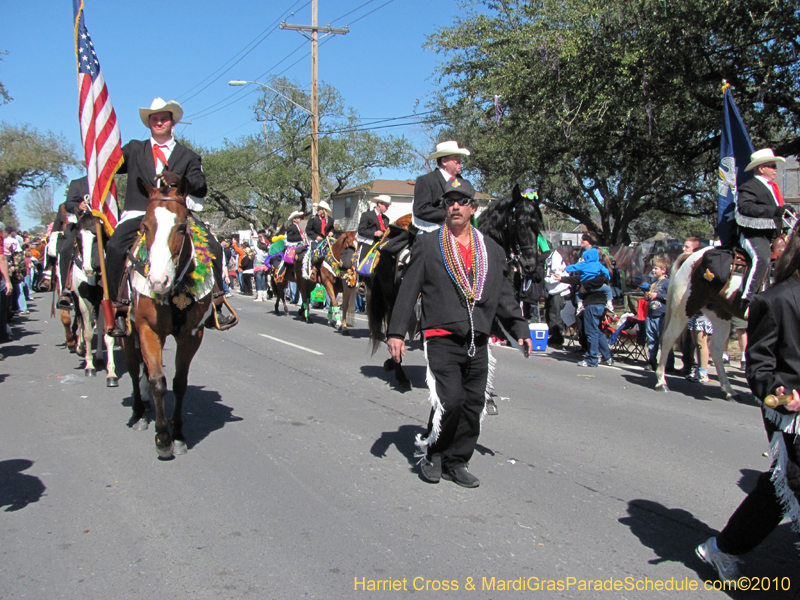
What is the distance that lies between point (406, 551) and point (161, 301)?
2801mm

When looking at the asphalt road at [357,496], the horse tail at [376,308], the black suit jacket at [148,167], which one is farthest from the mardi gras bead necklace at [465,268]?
the horse tail at [376,308]

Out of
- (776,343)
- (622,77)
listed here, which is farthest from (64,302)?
(622,77)

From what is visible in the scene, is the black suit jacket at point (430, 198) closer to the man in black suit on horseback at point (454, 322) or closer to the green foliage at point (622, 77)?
the man in black suit on horseback at point (454, 322)

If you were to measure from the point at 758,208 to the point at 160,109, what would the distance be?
6313 mm

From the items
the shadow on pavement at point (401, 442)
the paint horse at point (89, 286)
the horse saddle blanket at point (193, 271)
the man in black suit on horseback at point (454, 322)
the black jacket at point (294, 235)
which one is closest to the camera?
the man in black suit on horseback at point (454, 322)

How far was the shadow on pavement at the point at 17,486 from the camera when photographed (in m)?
4.43

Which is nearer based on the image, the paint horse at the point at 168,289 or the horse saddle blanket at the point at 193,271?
the paint horse at the point at 168,289

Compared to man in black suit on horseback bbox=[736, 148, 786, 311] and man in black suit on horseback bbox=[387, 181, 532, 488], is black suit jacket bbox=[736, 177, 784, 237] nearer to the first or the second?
man in black suit on horseback bbox=[736, 148, 786, 311]

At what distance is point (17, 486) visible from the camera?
4.70 m

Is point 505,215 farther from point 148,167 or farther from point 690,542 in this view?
point 690,542

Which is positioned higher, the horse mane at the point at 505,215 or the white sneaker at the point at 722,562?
the horse mane at the point at 505,215

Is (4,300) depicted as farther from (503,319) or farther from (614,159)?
(614,159)

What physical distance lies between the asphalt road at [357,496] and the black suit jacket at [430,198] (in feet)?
6.95

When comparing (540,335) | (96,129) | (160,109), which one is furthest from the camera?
(540,335)
